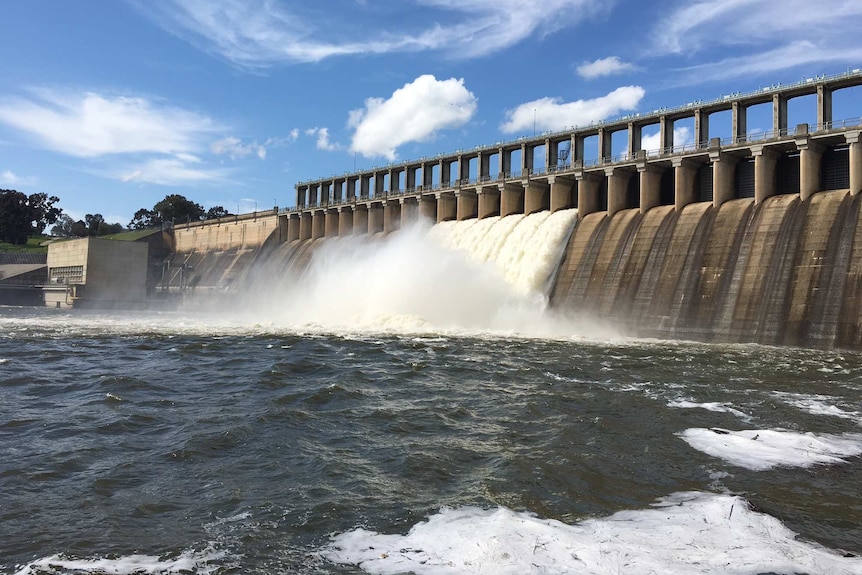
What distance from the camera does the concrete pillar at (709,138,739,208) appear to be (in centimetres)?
3250

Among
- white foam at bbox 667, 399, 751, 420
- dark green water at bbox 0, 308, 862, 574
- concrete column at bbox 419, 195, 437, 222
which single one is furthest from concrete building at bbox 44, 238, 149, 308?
white foam at bbox 667, 399, 751, 420

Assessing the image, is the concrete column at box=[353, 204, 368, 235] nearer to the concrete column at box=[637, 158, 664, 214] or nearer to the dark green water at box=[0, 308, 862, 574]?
the concrete column at box=[637, 158, 664, 214]

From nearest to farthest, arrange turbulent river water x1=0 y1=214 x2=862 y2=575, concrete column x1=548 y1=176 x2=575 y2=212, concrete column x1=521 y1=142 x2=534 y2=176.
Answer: turbulent river water x1=0 y1=214 x2=862 y2=575
concrete column x1=548 y1=176 x2=575 y2=212
concrete column x1=521 y1=142 x2=534 y2=176

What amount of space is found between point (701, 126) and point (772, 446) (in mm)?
30355

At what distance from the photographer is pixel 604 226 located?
119 ft

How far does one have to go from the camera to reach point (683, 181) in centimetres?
3447

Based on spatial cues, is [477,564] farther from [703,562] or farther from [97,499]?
[97,499]

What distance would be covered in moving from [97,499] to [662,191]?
118 ft

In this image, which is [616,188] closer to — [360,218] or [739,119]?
[739,119]

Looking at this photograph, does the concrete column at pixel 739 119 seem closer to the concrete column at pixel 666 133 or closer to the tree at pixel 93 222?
the concrete column at pixel 666 133

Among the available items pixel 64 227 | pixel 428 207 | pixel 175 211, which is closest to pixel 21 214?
pixel 175 211

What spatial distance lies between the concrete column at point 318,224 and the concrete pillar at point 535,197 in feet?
Result: 88.0

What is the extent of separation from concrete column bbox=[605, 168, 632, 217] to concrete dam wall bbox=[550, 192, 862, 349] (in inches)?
73.7

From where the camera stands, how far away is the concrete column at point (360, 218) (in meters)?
59.7
